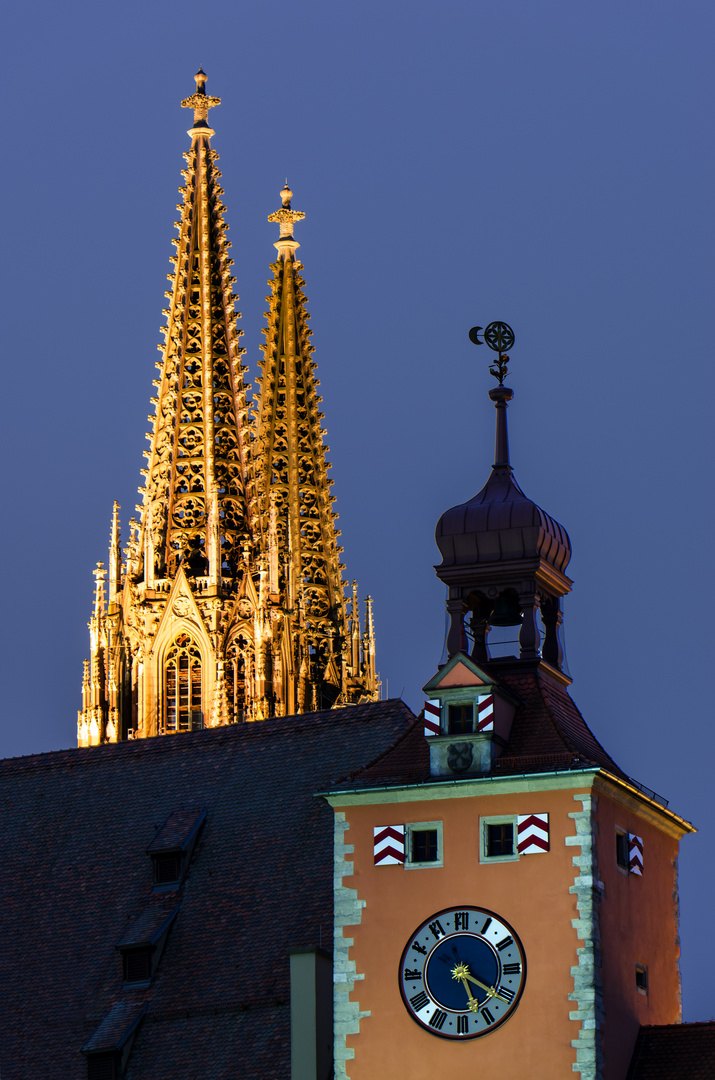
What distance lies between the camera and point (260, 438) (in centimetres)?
9906

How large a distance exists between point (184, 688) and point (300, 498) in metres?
8.75

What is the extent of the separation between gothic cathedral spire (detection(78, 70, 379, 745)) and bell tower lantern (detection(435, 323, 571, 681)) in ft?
111

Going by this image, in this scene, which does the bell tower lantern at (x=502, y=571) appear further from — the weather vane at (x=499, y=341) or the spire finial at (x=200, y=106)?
the spire finial at (x=200, y=106)

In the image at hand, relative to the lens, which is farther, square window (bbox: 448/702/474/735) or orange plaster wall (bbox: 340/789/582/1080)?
square window (bbox: 448/702/474/735)

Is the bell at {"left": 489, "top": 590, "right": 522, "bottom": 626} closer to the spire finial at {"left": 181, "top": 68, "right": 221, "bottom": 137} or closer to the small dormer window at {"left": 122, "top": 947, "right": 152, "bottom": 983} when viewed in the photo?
the small dormer window at {"left": 122, "top": 947, "right": 152, "bottom": 983}

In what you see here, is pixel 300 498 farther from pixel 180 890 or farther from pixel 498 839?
pixel 498 839

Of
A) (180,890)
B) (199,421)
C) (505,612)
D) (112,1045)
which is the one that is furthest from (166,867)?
(199,421)

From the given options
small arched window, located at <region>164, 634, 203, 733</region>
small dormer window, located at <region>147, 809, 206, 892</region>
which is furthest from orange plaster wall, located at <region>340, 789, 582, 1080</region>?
small arched window, located at <region>164, 634, 203, 733</region>

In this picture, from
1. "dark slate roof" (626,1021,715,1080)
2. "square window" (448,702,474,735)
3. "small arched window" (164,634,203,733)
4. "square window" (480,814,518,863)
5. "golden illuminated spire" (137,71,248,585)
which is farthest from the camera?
"golden illuminated spire" (137,71,248,585)

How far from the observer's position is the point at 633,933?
54.2 m

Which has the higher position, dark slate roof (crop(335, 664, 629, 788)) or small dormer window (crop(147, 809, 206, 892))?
dark slate roof (crop(335, 664, 629, 788))

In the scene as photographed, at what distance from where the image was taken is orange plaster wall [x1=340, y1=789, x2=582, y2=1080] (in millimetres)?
51750

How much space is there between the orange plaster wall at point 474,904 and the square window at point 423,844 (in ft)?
0.34

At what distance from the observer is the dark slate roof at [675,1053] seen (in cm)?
5234
